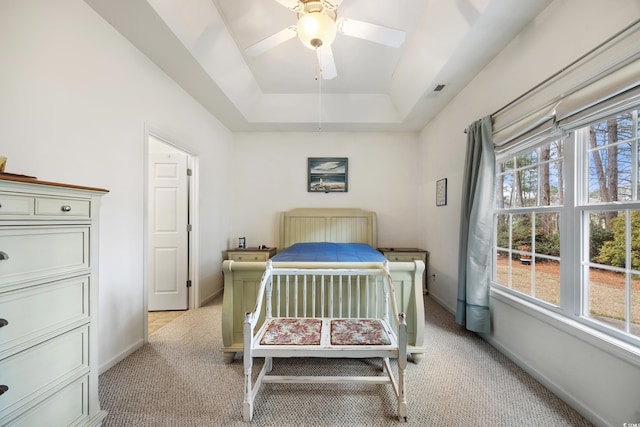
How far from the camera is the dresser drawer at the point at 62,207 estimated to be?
1128 mm

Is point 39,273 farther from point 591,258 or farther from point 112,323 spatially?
point 591,258

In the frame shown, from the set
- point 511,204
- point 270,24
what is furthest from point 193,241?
point 511,204

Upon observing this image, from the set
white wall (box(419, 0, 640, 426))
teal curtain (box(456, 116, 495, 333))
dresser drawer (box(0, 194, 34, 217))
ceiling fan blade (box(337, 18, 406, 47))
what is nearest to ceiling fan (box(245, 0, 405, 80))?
ceiling fan blade (box(337, 18, 406, 47))

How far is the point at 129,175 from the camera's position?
2.22 m

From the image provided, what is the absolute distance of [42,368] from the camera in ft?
3.74

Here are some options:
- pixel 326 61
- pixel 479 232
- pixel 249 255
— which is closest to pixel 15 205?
pixel 326 61

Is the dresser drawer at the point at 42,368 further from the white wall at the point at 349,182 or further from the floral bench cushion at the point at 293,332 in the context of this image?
the white wall at the point at 349,182

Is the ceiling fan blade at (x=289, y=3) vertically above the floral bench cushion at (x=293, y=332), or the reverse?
the ceiling fan blade at (x=289, y=3)

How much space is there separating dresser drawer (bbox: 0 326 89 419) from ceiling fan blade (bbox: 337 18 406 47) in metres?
2.45

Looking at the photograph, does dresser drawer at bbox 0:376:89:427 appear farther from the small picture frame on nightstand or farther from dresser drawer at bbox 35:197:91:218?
the small picture frame on nightstand

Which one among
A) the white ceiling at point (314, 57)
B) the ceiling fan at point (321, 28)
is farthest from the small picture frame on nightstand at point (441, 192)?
the ceiling fan at point (321, 28)

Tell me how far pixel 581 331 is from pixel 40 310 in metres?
2.88

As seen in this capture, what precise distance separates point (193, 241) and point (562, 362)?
3.70 m

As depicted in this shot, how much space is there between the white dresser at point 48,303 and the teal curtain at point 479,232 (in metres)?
2.81
